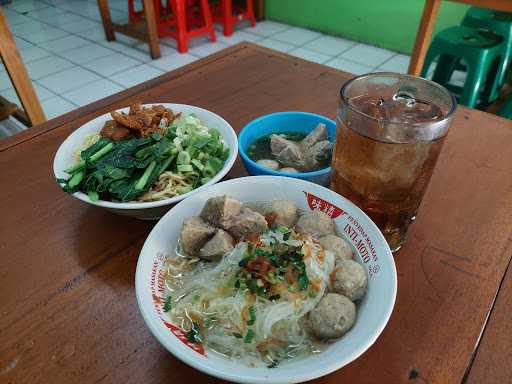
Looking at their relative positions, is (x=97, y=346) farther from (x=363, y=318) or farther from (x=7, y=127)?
(x=7, y=127)

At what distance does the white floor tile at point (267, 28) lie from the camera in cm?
400

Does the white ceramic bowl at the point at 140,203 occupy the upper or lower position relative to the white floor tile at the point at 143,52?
upper

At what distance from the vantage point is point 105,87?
9.81ft

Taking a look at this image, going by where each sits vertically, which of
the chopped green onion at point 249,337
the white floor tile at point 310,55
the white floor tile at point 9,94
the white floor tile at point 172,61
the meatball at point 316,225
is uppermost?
the meatball at point 316,225

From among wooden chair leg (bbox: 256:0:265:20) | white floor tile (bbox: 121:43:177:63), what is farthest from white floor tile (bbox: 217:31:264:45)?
white floor tile (bbox: 121:43:177:63)

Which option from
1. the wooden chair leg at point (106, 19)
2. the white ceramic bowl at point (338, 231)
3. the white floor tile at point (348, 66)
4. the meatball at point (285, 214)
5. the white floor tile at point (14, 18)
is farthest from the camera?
the white floor tile at point (14, 18)

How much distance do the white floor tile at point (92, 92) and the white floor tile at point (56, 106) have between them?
0.05m

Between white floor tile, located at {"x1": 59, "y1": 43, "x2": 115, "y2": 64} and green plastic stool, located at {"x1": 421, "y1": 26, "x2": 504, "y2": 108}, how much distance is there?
2.67 metres

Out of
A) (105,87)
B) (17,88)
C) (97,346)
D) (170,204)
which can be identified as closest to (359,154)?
(170,204)

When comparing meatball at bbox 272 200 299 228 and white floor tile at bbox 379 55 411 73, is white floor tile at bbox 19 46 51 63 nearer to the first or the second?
white floor tile at bbox 379 55 411 73

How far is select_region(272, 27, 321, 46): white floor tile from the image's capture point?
150 inches

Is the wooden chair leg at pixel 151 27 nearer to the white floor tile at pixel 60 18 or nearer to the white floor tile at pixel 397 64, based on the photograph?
the white floor tile at pixel 60 18

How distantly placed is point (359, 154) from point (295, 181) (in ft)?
0.46

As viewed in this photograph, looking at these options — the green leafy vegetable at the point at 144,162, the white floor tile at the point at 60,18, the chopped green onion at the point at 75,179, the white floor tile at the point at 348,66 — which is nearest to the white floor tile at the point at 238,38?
the white floor tile at the point at 348,66
